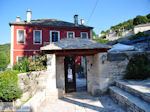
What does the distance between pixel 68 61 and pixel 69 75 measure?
914 millimetres

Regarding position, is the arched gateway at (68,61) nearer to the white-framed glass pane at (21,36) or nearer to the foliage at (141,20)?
the white-framed glass pane at (21,36)

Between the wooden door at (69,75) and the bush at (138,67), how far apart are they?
334 centimetres

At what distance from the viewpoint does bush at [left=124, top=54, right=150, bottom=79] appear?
10.1 m

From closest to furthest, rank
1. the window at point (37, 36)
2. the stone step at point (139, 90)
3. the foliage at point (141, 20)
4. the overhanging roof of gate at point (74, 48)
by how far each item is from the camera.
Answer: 1. the stone step at point (139, 90)
2. the overhanging roof of gate at point (74, 48)
3. the window at point (37, 36)
4. the foliage at point (141, 20)

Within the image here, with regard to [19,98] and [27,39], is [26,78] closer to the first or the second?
[19,98]

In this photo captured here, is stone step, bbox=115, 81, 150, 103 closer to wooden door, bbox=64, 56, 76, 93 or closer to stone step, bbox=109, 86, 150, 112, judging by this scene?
stone step, bbox=109, 86, 150, 112

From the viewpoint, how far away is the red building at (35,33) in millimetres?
22984

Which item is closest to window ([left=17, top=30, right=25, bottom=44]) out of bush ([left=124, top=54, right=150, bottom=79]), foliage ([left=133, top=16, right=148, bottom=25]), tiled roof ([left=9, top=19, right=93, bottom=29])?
tiled roof ([left=9, top=19, right=93, bottom=29])

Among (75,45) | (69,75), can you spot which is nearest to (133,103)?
(75,45)

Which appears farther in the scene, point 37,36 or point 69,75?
point 37,36

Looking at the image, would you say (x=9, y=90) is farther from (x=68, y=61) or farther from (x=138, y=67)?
(x=138, y=67)

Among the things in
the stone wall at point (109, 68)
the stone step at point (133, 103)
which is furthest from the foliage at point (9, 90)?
the stone step at point (133, 103)

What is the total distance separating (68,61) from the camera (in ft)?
40.0

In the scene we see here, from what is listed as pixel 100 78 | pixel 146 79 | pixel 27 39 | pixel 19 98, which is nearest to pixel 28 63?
pixel 19 98
